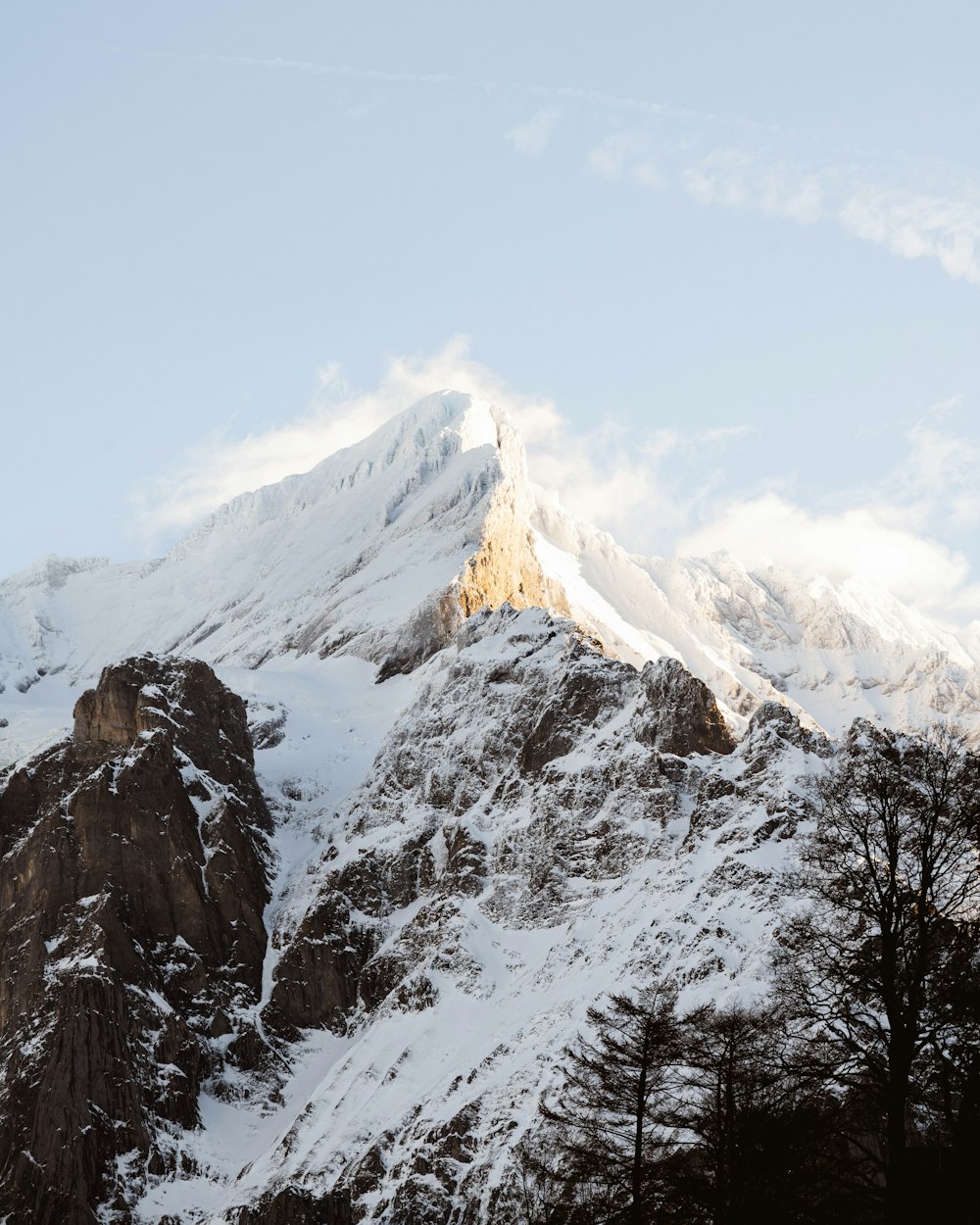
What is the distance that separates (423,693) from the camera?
571 feet

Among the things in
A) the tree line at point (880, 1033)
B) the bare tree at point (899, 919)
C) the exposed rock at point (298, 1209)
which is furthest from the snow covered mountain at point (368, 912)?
the bare tree at point (899, 919)

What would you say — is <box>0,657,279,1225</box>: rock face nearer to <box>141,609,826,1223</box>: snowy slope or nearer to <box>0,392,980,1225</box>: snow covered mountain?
<box>0,392,980,1225</box>: snow covered mountain

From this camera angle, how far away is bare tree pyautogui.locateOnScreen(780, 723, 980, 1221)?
80.7 feet

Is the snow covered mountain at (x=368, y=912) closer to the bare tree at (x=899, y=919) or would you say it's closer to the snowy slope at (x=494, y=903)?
the snowy slope at (x=494, y=903)

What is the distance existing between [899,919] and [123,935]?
123396 mm

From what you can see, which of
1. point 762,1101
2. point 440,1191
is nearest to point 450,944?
point 440,1191

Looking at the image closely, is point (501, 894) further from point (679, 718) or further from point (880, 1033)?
point (880, 1033)

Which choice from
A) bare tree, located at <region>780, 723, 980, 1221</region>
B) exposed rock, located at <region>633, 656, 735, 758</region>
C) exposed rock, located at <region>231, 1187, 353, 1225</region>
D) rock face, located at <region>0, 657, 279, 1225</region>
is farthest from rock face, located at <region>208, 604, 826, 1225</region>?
bare tree, located at <region>780, 723, 980, 1221</region>

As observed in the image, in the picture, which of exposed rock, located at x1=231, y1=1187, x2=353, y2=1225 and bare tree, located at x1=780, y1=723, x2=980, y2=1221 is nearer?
bare tree, located at x1=780, y1=723, x2=980, y2=1221

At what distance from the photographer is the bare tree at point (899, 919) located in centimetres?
2461

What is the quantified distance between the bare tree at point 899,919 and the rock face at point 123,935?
106719 millimetres

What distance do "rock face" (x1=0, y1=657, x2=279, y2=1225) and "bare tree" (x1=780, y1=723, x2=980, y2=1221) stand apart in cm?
10672

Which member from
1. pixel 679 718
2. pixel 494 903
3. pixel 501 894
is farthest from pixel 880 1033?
pixel 679 718

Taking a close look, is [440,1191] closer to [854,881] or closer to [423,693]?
[854,881]
